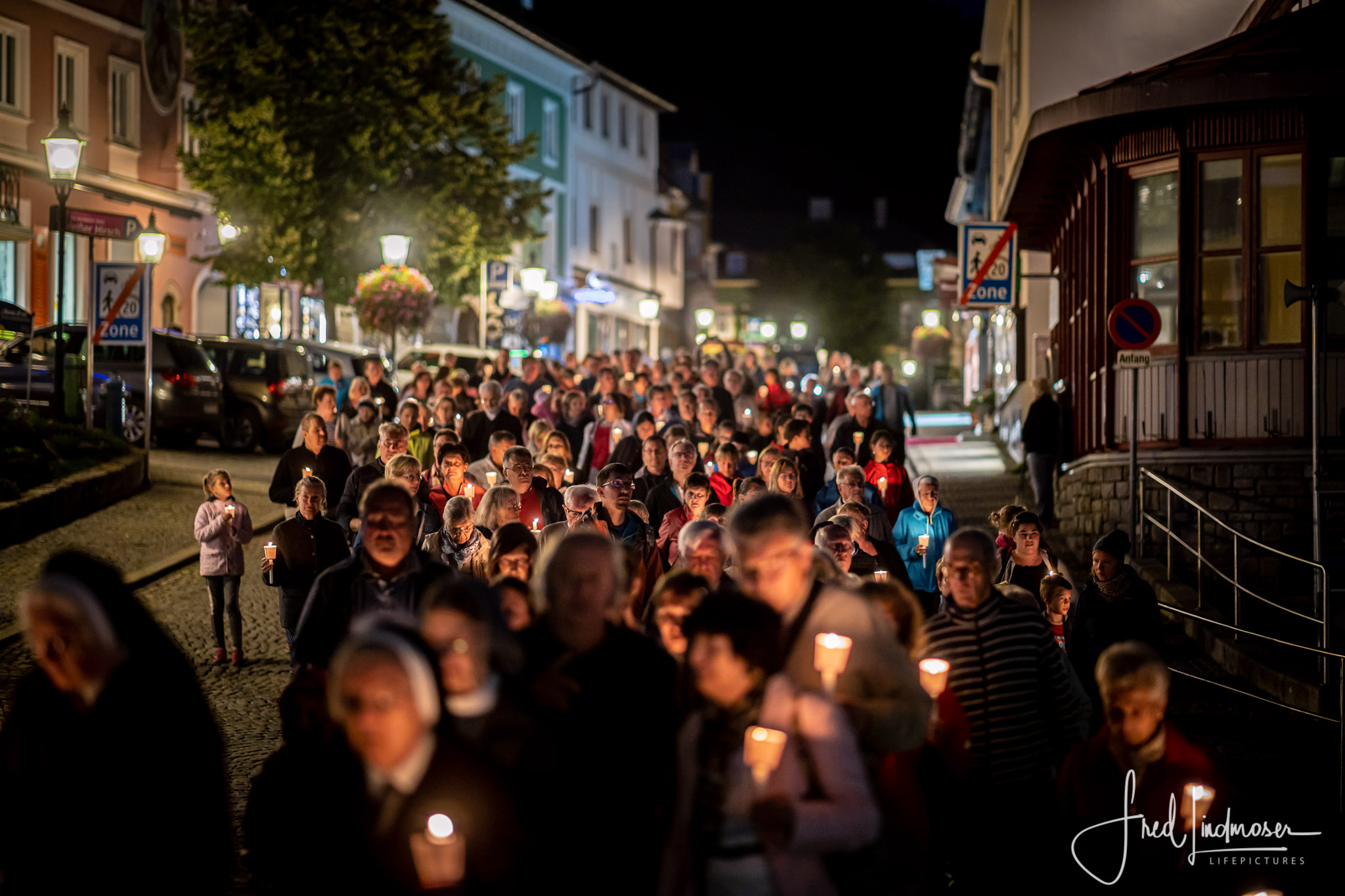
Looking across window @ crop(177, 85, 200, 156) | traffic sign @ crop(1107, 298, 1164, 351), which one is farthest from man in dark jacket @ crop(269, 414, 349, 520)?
window @ crop(177, 85, 200, 156)

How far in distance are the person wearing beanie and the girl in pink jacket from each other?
6128 millimetres

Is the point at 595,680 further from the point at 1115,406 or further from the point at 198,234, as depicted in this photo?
the point at 198,234

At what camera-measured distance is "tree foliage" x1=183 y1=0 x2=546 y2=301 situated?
33.9m

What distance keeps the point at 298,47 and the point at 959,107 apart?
79994mm

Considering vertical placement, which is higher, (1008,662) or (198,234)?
(198,234)

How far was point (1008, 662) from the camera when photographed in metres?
5.83

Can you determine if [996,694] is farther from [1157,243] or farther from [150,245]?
[150,245]

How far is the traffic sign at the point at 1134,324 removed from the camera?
49.1ft

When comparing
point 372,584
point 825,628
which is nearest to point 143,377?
point 372,584

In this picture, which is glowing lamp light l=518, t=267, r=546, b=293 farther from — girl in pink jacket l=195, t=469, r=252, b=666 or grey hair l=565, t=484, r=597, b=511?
grey hair l=565, t=484, r=597, b=511

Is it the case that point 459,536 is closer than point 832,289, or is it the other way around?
point 459,536

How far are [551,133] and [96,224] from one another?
36.3m

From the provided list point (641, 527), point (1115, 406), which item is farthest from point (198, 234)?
point (641, 527)

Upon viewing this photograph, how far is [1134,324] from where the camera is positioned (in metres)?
15.0
